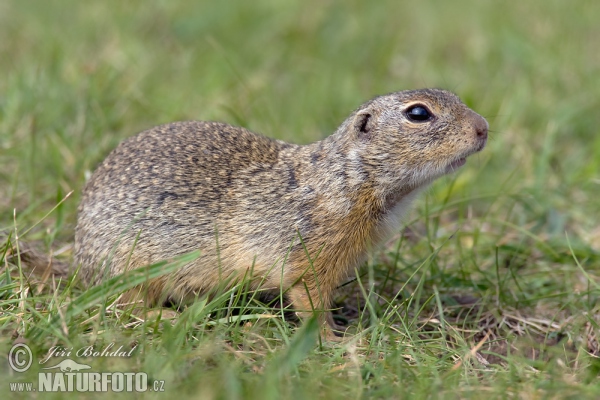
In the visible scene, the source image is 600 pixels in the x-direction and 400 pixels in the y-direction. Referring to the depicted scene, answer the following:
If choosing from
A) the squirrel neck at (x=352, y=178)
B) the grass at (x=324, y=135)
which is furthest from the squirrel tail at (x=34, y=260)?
the squirrel neck at (x=352, y=178)

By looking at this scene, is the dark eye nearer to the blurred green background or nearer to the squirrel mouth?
the squirrel mouth

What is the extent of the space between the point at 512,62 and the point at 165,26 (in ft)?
14.0

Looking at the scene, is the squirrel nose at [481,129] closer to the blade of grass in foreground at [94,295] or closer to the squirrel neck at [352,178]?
the squirrel neck at [352,178]

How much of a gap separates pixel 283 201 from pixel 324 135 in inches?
109

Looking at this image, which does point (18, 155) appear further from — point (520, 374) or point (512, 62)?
point (512, 62)

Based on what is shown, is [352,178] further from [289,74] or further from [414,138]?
[289,74]

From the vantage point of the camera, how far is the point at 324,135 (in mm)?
7320

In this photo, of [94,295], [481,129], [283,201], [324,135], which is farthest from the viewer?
[324,135]

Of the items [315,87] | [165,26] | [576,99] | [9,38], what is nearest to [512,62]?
[576,99]

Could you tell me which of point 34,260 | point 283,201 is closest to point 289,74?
point 283,201

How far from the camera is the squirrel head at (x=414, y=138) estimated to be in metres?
4.43

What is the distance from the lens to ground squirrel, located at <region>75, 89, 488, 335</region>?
4.45 m

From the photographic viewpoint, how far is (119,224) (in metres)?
4.58

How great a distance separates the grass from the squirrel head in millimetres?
500
